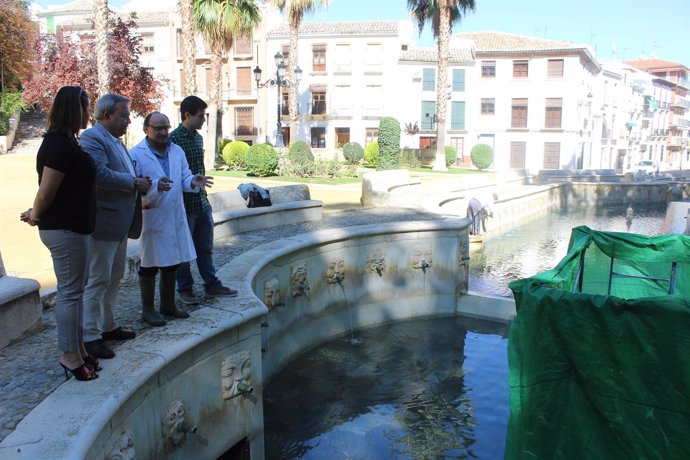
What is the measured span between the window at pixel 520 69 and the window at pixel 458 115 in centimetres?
447

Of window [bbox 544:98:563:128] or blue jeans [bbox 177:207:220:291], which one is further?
window [bbox 544:98:563:128]

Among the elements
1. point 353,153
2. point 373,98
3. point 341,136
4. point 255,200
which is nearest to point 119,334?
point 255,200

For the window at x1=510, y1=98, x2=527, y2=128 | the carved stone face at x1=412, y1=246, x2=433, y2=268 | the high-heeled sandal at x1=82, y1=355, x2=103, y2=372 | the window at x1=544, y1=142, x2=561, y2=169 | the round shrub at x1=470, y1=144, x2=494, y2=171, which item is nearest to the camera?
the high-heeled sandal at x1=82, y1=355, x2=103, y2=372

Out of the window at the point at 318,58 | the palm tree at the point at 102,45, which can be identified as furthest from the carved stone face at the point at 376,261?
the window at the point at 318,58

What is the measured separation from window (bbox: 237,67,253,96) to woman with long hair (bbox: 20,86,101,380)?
44.5m

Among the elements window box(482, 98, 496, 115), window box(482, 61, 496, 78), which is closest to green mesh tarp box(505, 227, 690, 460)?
window box(482, 98, 496, 115)

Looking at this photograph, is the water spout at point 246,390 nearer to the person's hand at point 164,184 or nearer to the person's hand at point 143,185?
the person's hand at point 164,184

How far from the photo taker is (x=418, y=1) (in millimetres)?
32938

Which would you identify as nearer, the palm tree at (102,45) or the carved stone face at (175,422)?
the carved stone face at (175,422)

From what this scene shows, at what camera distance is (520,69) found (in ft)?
154

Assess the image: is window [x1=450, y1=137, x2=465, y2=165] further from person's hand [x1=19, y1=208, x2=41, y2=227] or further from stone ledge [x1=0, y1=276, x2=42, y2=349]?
person's hand [x1=19, y1=208, x2=41, y2=227]

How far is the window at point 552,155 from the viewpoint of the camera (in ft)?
154

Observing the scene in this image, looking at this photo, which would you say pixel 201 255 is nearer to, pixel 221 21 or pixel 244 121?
pixel 221 21

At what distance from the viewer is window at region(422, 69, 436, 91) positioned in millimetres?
45781
